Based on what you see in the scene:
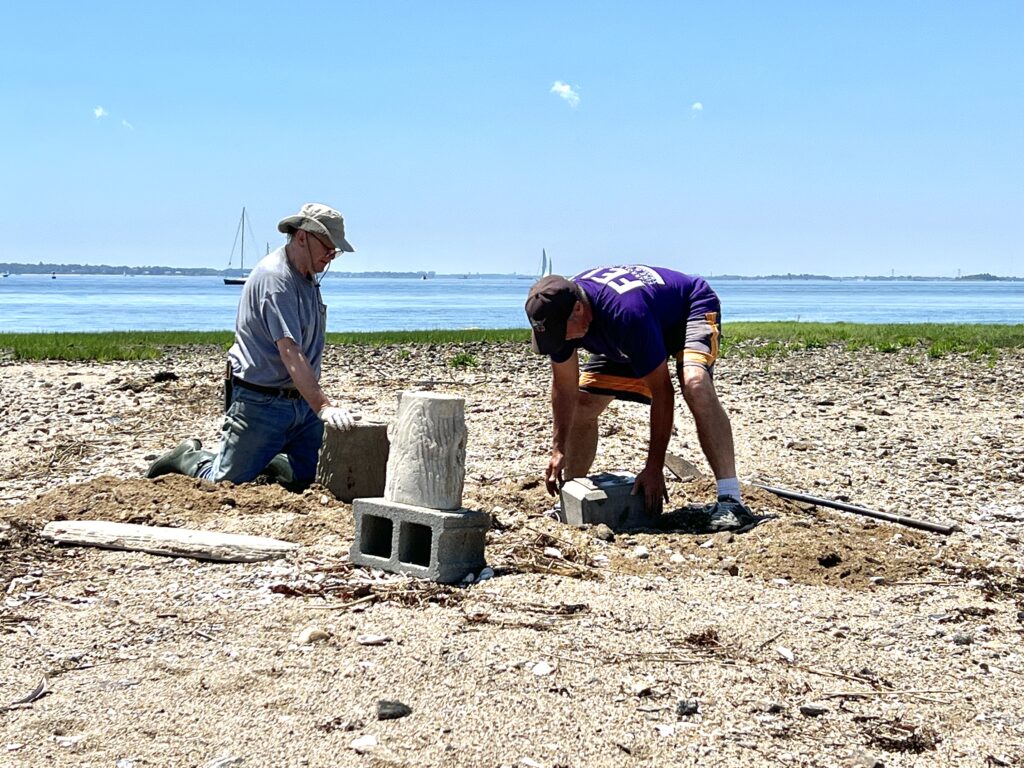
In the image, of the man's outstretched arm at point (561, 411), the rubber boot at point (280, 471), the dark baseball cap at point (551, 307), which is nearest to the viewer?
the dark baseball cap at point (551, 307)

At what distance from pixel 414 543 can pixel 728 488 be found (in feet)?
6.93

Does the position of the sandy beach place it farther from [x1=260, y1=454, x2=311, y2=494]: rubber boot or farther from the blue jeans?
[x1=260, y1=454, x2=311, y2=494]: rubber boot

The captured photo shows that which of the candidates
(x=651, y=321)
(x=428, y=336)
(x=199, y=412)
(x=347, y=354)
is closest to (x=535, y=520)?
(x=651, y=321)

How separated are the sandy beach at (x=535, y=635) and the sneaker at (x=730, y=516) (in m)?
0.20

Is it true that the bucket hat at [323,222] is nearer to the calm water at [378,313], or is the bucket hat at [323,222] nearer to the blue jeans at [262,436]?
the blue jeans at [262,436]

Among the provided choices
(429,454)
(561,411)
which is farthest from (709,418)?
(429,454)

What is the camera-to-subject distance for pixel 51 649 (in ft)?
15.3

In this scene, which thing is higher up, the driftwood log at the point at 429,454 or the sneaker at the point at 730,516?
the driftwood log at the point at 429,454

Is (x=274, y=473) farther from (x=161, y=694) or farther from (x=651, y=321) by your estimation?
(x=161, y=694)

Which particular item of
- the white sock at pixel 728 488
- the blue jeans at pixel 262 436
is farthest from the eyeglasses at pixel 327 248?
the white sock at pixel 728 488

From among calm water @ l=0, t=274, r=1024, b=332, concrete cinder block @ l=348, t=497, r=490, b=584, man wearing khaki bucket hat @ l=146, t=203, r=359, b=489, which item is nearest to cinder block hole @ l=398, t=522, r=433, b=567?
concrete cinder block @ l=348, t=497, r=490, b=584

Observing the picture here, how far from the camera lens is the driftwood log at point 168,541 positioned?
594cm

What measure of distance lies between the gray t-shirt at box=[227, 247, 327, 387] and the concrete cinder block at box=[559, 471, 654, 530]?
184 cm

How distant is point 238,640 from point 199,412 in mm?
7811
